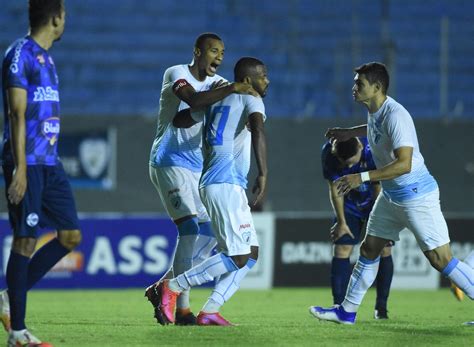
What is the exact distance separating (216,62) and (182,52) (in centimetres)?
1065

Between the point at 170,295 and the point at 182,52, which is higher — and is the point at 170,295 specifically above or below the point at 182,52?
below

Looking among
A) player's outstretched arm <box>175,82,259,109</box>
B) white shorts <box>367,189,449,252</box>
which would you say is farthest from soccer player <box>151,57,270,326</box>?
white shorts <box>367,189,449,252</box>

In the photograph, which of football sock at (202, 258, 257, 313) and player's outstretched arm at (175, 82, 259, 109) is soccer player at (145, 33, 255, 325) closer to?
player's outstretched arm at (175, 82, 259, 109)

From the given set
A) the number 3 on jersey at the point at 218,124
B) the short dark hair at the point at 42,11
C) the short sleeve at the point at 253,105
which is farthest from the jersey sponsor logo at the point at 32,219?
the short sleeve at the point at 253,105

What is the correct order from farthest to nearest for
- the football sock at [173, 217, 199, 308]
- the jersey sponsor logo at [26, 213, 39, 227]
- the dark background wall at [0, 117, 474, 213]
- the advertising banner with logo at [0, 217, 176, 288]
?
the dark background wall at [0, 117, 474, 213], the advertising banner with logo at [0, 217, 176, 288], the football sock at [173, 217, 199, 308], the jersey sponsor logo at [26, 213, 39, 227]

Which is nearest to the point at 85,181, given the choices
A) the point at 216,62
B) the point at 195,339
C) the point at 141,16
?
the point at 141,16

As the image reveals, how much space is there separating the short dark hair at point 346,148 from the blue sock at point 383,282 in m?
1.06

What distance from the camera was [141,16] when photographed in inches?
765

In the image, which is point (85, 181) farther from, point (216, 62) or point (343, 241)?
point (216, 62)

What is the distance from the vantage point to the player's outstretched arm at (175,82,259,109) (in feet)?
24.6

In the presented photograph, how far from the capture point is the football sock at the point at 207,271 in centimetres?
761

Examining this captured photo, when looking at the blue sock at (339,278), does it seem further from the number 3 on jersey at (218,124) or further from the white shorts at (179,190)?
the number 3 on jersey at (218,124)

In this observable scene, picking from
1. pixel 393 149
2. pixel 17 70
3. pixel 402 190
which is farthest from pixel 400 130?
pixel 17 70

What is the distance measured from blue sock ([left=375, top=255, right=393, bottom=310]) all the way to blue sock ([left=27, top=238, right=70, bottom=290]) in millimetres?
3665
